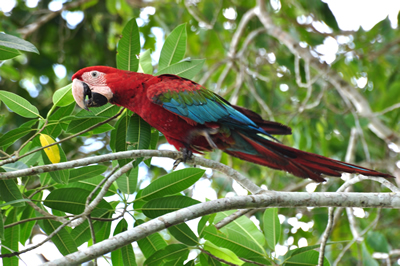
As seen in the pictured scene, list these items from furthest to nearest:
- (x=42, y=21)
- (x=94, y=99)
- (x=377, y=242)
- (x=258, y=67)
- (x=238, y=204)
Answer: (x=258, y=67) < (x=42, y=21) < (x=377, y=242) < (x=94, y=99) < (x=238, y=204)

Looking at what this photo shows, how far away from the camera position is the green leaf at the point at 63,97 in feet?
5.19

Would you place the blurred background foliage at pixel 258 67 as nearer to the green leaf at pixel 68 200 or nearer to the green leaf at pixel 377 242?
the green leaf at pixel 377 242

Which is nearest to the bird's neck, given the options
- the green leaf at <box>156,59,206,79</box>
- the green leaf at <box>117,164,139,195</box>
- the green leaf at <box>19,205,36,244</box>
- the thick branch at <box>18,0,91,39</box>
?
the green leaf at <box>156,59,206,79</box>

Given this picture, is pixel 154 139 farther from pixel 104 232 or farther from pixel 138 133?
pixel 104 232

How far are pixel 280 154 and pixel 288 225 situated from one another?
163cm

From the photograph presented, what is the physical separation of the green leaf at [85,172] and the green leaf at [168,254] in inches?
17.3

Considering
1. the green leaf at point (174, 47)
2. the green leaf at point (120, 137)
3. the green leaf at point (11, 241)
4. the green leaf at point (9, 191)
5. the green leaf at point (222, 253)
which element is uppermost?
the green leaf at point (174, 47)

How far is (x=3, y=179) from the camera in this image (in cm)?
130

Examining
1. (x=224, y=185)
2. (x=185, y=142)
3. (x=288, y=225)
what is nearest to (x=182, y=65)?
(x=185, y=142)

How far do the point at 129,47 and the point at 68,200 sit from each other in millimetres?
775

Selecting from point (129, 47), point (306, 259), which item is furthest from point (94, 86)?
point (306, 259)

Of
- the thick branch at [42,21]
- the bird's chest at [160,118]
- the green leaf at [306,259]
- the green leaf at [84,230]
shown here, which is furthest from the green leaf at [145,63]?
the thick branch at [42,21]

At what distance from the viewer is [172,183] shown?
5.08 feet

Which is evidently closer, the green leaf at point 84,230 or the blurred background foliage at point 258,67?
the green leaf at point 84,230
